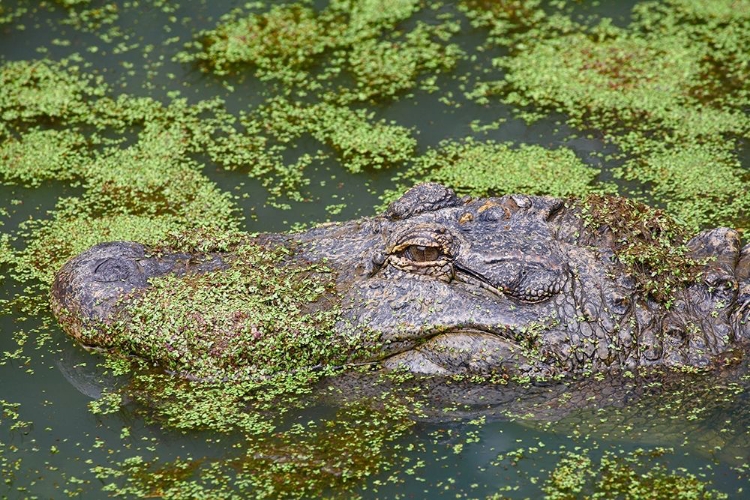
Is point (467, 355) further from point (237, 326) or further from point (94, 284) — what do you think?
point (94, 284)

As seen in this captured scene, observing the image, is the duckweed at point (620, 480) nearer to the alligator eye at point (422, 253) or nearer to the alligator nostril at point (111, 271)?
the alligator eye at point (422, 253)

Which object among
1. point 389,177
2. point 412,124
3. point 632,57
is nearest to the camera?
point 389,177

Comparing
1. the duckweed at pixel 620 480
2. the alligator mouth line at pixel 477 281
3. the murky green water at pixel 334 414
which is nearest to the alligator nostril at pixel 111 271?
the murky green water at pixel 334 414

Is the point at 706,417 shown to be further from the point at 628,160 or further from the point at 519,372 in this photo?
the point at 628,160

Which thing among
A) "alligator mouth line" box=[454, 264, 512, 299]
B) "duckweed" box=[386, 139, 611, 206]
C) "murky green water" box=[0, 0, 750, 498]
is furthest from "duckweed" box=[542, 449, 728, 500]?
"duckweed" box=[386, 139, 611, 206]

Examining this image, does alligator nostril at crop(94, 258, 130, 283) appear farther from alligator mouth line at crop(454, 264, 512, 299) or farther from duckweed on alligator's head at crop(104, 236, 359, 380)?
alligator mouth line at crop(454, 264, 512, 299)

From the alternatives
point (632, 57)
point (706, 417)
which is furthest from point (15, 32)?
point (706, 417)

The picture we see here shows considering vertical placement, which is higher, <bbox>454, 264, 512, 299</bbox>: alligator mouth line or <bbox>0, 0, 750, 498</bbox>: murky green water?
<bbox>454, 264, 512, 299</bbox>: alligator mouth line
